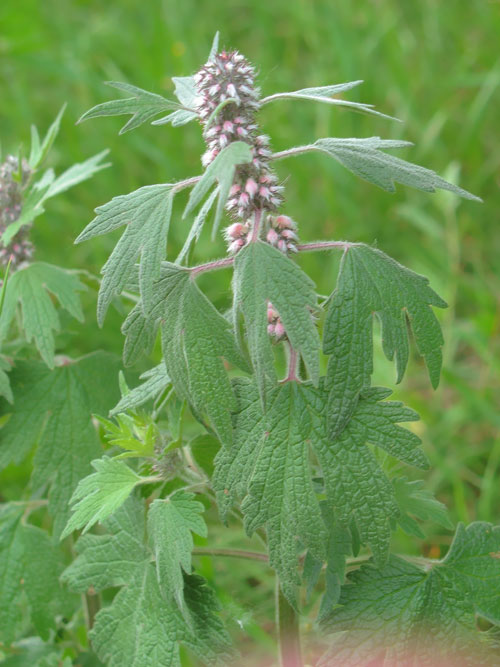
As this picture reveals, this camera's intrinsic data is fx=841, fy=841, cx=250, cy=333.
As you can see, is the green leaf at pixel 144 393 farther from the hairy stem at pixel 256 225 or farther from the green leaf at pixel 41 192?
the green leaf at pixel 41 192

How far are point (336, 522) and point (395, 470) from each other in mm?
434

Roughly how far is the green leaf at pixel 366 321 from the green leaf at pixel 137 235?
0.34 metres

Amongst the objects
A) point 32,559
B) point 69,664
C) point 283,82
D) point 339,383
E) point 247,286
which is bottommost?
point 69,664

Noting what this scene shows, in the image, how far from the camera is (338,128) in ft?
14.1

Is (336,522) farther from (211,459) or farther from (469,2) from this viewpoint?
(469,2)

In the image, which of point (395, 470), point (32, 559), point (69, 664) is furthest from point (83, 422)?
point (395, 470)

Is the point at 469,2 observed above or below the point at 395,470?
above

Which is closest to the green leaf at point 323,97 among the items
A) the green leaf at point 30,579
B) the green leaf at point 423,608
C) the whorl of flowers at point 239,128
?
the whorl of flowers at point 239,128

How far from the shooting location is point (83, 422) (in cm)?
218

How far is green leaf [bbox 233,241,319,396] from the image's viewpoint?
1.47 meters

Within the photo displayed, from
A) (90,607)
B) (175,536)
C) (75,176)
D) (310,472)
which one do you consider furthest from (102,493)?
(75,176)

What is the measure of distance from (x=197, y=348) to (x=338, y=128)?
2973 mm

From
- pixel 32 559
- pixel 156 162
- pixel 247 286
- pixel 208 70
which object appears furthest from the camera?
pixel 156 162

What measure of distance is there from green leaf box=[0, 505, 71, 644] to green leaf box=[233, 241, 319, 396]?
99 cm
